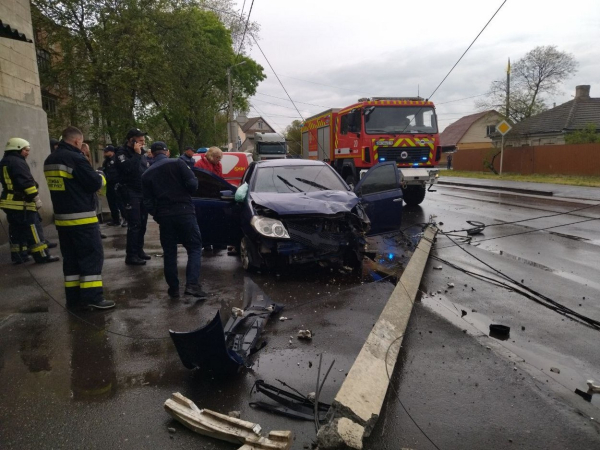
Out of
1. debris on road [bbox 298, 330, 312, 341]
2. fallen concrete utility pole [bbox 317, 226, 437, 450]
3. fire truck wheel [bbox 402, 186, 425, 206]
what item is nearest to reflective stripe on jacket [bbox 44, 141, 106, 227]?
debris on road [bbox 298, 330, 312, 341]

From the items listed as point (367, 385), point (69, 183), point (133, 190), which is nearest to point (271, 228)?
point (69, 183)

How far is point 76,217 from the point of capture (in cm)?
501

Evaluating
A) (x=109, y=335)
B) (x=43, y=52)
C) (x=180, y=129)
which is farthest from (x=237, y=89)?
(x=109, y=335)

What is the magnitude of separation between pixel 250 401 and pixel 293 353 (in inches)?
32.5

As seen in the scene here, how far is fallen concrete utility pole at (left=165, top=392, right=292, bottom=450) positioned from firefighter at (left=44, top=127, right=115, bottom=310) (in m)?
2.55

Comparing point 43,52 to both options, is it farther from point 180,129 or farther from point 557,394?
point 557,394

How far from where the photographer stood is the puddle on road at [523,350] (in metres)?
3.54

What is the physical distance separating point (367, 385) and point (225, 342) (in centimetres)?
101

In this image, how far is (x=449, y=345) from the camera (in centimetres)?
410

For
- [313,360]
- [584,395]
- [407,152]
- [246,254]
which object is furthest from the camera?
[407,152]

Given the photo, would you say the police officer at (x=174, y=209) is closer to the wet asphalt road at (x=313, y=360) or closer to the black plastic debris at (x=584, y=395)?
the wet asphalt road at (x=313, y=360)

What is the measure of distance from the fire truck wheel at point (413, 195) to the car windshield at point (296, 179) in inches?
268

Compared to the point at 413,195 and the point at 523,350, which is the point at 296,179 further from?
the point at 413,195

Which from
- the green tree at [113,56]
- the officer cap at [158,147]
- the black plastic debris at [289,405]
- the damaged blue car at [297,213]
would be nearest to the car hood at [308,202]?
the damaged blue car at [297,213]
